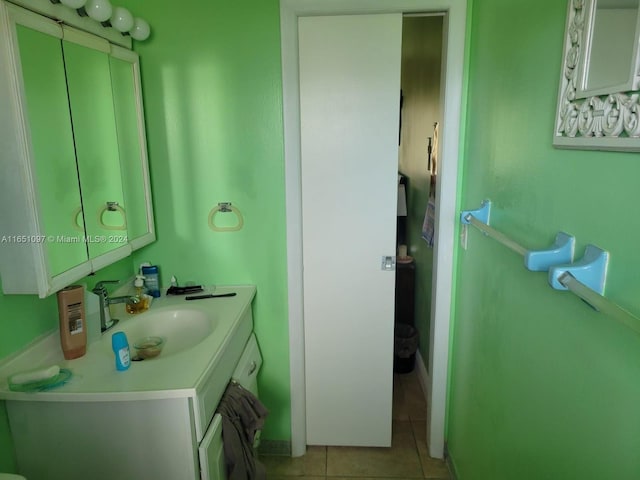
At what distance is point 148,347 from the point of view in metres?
1.64

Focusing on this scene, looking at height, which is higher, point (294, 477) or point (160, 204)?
point (160, 204)

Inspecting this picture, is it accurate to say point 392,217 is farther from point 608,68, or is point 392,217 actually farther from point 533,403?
point 608,68

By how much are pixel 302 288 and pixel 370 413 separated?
0.75 metres

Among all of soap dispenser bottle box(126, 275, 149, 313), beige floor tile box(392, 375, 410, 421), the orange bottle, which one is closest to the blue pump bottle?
the orange bottle

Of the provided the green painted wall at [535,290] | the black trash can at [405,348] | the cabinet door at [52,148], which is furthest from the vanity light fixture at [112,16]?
the black trash can at [405,348]

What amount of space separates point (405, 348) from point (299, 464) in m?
1.08

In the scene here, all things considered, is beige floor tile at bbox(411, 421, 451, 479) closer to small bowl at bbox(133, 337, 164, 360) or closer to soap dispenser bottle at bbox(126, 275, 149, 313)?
small bowl at bbox(133, 337, 164, 360)

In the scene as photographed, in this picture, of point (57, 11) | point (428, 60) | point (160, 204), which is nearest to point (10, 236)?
point (57, 11)

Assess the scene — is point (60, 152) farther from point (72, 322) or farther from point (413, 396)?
point (413, 396)

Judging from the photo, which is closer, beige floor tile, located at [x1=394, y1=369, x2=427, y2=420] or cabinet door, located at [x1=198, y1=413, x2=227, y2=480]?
cabinet door, located at [x1=198, y1=413, x2=227, y2=480]

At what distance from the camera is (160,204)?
6.63 feet

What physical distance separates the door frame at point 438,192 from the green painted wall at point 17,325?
38.3 inches

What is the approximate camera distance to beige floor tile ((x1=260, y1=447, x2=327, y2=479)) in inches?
83.7

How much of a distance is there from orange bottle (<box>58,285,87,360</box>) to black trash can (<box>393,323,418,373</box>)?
1.99 m
